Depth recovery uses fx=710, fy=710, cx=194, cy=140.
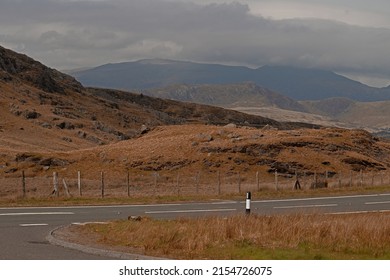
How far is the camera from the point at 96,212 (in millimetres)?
26500

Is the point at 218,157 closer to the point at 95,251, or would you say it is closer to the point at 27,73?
the point at 95,251

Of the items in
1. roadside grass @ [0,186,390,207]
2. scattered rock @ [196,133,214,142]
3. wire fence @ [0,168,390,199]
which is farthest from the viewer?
scattered rock @ [196,133,214,142]

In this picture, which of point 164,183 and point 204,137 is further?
A: point 204,137

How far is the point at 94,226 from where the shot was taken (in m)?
19.5

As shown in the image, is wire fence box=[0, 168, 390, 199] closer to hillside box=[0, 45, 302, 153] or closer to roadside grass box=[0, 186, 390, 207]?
roadside grass box=[0, 186, 390, 207]

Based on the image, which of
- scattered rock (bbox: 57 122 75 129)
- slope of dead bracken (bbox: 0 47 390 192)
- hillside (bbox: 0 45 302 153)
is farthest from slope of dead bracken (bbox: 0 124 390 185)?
scattered rock (bbox: 57 122 75 129)

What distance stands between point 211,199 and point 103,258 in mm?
20485

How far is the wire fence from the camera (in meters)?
40.2

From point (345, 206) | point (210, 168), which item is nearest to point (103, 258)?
point (345, 206)

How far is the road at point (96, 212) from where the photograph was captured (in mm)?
15352

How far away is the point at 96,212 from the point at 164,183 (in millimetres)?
20847

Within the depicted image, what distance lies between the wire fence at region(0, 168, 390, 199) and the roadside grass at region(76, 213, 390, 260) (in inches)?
762

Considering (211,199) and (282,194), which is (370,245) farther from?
(282,194)

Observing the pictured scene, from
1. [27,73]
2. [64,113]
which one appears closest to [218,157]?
[64,113]
